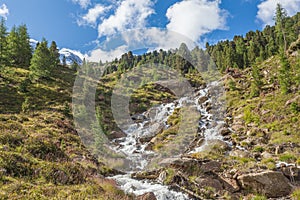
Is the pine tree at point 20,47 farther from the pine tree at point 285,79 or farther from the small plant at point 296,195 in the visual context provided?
the small plant at point 296,195

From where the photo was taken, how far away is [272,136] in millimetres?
25031

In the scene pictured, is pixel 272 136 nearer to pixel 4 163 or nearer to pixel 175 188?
pixel 175 188

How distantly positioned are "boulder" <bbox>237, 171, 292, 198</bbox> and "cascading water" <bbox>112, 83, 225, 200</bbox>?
13.6ft

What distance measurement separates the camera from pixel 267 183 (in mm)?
12773

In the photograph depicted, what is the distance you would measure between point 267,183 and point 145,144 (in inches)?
738

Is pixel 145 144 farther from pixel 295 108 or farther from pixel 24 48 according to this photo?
pixel 24 48

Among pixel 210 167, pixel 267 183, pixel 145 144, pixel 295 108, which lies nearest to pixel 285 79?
pixel 295 108

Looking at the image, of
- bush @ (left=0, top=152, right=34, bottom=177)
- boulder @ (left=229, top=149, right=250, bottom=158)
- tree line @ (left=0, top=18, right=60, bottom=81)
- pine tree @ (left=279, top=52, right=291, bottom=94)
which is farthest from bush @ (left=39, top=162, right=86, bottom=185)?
tree line @ (left=0, top=18, right=60, bottom=81)

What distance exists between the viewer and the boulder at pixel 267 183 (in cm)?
1244

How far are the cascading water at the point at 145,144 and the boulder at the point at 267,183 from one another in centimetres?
415

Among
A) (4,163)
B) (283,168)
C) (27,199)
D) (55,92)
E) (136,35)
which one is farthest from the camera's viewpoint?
(55,92)

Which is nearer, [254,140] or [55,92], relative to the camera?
[254,140]

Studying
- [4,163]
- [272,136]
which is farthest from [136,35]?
[4,163]

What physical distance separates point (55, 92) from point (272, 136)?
132 ft
